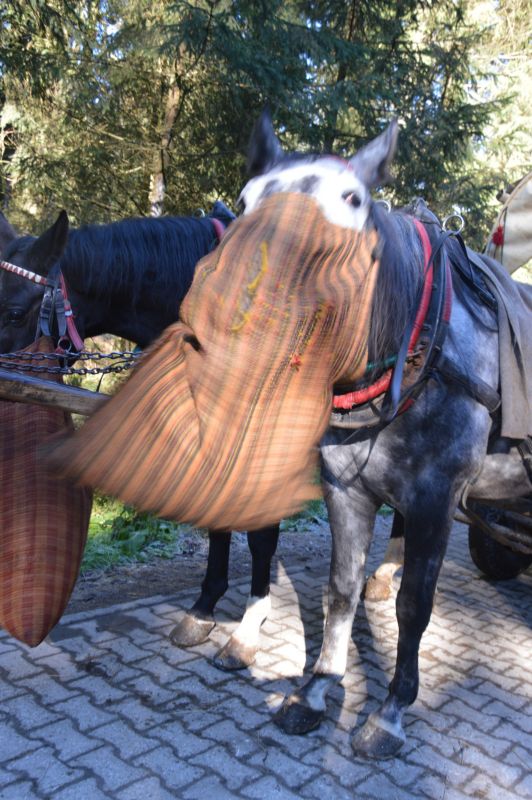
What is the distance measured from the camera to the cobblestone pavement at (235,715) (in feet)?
7.87

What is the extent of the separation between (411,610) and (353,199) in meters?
1.64

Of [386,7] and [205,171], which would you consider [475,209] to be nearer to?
[386,7]

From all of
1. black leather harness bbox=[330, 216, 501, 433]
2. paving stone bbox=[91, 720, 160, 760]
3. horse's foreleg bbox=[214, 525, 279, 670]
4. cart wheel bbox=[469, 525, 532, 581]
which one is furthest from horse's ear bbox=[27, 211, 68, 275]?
cart wheel bbox=[469, 525, 532, 581]

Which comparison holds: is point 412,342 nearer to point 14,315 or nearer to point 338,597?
point 338,597

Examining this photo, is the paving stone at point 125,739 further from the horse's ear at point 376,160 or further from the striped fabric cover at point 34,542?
the horse's ear at point 376,160

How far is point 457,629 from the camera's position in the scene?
3.93 metres

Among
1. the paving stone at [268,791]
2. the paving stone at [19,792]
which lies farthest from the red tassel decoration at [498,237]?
the paving stone at [19,792]

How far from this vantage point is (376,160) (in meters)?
1.75

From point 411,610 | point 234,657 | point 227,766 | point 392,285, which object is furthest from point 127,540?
point 392,285

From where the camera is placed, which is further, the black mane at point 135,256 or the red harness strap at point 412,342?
the black mane at point 135,256

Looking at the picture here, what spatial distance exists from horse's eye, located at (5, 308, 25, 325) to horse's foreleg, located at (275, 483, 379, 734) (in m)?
1.49

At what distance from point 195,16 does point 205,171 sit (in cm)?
164

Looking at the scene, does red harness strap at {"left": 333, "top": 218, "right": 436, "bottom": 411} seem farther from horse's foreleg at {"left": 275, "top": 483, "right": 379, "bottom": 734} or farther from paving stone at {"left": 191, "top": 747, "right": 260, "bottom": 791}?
paving stone at {"left": 191, "top": 747, "right": 260, "bottom": 791}

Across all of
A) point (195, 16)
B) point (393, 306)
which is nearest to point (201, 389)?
point (393, 306)
